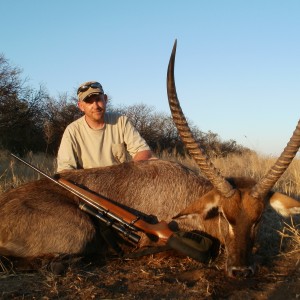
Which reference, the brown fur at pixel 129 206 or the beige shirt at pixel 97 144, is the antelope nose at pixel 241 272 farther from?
the beige shirt at pixel 97 144

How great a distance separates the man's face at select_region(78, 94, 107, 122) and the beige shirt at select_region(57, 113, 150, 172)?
0.64 ft

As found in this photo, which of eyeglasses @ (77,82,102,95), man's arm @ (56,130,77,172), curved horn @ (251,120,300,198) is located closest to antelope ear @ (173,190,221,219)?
curved horn @ (251,120,300,198)

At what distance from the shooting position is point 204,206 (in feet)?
16.6

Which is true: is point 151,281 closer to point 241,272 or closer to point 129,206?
point 241,272

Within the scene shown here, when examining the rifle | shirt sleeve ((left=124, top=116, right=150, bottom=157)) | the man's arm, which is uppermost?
shirt sleeve ((left=124, top=116, right=150, bottom=157))

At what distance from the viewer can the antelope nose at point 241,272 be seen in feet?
14.3

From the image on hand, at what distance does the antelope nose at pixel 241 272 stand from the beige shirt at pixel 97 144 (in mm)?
3456

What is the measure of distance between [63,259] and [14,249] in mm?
573

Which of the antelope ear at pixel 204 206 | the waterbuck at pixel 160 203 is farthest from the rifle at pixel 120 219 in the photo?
the antelope ear at pixel 204 206

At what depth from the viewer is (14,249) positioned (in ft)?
16.5

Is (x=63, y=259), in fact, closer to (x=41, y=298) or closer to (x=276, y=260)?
(x=41, y=298)

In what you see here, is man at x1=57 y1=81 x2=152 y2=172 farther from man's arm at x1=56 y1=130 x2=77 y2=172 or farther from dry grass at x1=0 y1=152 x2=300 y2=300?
dry grass at x1=0 y1=152 x2=300 y2=300

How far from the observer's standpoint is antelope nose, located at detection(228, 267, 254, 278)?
436 centimetres

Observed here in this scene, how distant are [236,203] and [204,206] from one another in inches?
18.3
